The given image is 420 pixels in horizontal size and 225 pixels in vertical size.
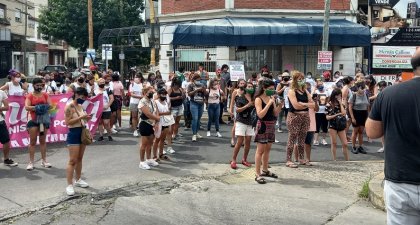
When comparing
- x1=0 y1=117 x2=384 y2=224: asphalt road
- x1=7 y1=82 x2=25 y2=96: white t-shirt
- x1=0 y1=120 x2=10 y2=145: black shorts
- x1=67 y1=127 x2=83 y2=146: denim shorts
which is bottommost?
x1=0 y1=117 x2=384 y2=224: asphalt road

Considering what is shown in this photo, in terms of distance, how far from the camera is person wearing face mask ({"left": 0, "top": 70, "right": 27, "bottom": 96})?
10875mm

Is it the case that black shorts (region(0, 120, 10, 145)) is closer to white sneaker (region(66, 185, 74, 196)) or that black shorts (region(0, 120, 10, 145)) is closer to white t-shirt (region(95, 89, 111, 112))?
white sneaker (region(66, 185, 74, 196))

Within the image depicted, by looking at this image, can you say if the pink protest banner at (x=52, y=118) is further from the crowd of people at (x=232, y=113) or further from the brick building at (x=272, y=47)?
the brick building at (x=272, y=47)

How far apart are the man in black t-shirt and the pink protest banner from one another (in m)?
8.51

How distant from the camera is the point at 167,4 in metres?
28.3

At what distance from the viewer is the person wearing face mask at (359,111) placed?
1140 cm

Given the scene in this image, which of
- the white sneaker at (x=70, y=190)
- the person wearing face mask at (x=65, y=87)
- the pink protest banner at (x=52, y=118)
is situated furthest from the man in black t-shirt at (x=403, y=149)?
the person wearing face mask at (x=65, y=87)

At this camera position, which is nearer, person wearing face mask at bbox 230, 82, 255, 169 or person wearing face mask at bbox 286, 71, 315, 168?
person wearing face mask at bbox 286, 71, 315, 168

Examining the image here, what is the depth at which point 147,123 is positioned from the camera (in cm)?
929

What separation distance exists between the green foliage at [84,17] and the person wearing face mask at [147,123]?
33287mm

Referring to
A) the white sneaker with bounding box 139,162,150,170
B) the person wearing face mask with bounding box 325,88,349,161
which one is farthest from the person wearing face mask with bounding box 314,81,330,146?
the white sneaker with bounding box 139,162,150,170

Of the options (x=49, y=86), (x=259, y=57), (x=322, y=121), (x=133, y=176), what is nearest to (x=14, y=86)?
(x=49, y=86)

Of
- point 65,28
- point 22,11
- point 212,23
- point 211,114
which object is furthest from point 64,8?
point 211,114

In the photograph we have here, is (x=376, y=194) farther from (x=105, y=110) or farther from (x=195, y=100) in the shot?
(x=105, y=110)
